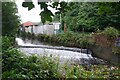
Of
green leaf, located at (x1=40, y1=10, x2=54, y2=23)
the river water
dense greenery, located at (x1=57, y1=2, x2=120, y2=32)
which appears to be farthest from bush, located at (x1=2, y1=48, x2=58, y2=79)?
dense greenery, located at (x1=57, y1=2, x2=120, y2=32)

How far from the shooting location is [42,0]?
2.98 feet

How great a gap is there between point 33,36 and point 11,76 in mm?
11470

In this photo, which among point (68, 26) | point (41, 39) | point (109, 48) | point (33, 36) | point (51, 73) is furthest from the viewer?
point (33, 36)

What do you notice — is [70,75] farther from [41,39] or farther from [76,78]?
[41,39]

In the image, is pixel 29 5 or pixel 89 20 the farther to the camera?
pixel 89 20

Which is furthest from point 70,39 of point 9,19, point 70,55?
point 9,19

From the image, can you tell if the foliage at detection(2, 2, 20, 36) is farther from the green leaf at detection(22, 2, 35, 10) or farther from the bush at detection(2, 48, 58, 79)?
the green leaf at detection(22, 2, 35, 10)

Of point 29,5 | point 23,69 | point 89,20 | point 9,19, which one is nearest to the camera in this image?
point 29,5

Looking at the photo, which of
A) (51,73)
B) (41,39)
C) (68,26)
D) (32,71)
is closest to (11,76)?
(32,71)

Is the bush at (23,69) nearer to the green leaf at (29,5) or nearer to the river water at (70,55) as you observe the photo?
the green leaf at (29,5)

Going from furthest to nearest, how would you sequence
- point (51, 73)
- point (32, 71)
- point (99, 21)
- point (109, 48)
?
point (99, 21) < point (109, 48) < point (51, 73) < point (32, 71)

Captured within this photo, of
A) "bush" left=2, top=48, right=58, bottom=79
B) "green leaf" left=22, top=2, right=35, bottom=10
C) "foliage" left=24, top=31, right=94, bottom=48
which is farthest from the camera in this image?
"foliage" left=24, top=31, right=94, bottom=48

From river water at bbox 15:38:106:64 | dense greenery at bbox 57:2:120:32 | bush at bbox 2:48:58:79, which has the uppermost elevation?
dense greenery at bbox 57:2:120:32

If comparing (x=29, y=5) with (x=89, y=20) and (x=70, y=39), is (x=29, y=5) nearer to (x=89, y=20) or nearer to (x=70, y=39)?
(x=70, y=39)
